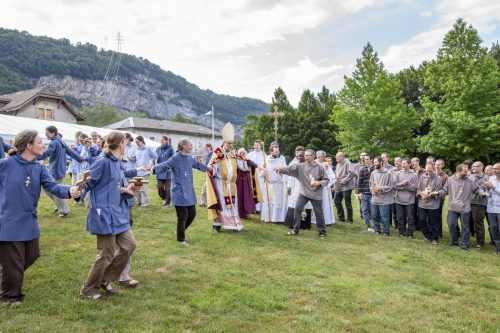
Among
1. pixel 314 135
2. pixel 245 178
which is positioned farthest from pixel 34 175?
pixel 314 135

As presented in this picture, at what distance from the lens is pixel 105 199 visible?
4938 mm

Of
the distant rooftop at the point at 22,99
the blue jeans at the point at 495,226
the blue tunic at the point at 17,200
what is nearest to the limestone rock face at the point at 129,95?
the distant rooftop at the point at 22,99

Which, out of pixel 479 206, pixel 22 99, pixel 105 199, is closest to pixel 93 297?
pixel 105 199

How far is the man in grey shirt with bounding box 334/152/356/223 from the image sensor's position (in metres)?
11.9

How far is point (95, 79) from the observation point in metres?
140

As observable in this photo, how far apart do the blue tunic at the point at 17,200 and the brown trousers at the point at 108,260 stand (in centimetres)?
81

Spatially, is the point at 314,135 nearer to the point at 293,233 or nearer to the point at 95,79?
the point at 293,233

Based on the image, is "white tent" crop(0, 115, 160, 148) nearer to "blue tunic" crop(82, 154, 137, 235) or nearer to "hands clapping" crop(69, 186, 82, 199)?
"blue tunic" crop(82, 154, 137, 235)

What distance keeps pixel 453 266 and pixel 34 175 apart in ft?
24.3

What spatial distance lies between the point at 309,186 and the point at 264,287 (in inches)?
161

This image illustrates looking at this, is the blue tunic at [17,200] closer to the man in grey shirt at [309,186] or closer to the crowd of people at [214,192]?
the crowd of people at [214,192]

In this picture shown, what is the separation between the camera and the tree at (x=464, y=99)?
29.1 metres

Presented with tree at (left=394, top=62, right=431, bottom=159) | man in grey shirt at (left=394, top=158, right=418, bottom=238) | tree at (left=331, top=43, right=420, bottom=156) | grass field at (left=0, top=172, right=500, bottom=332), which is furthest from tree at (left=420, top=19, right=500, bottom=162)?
grass field at (left=0, top=172, right=500, bottom=332)

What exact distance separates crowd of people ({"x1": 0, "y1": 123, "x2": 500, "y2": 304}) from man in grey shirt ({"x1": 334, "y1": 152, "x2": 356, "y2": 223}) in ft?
0.11
